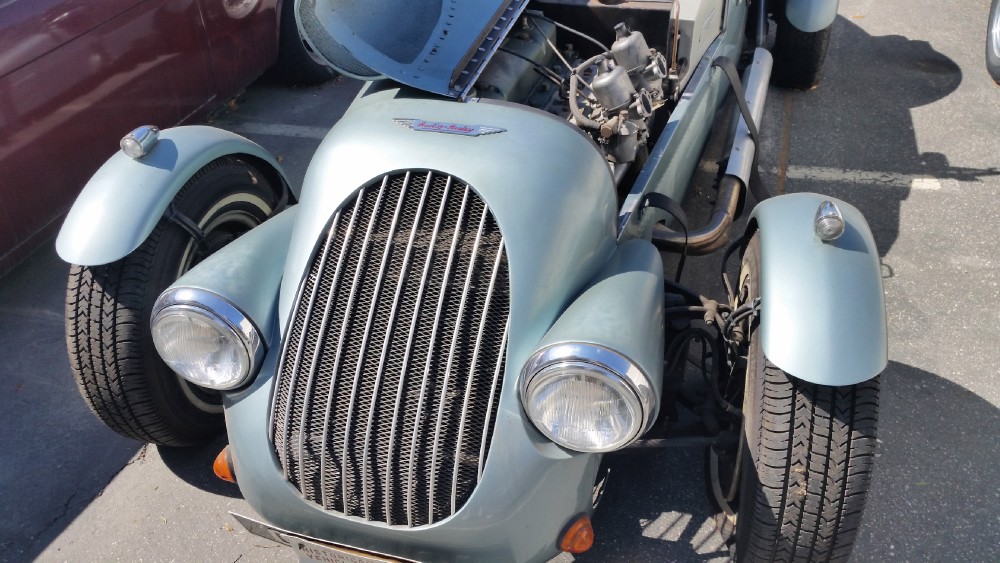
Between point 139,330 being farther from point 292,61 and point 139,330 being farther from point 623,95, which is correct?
point 292,61

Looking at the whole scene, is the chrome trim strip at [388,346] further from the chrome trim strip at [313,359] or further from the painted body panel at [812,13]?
the painted body panel at [812,13]

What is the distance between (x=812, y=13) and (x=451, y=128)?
3380mm

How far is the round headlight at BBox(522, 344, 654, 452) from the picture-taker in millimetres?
1805

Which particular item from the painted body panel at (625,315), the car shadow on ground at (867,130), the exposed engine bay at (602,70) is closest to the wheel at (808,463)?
the painted body panel at (625,315)

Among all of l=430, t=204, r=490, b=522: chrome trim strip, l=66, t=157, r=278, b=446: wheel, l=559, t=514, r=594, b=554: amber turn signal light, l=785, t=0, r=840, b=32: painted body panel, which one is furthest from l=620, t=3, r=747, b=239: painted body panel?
l=66, t=157, r=278, b=446: wheel

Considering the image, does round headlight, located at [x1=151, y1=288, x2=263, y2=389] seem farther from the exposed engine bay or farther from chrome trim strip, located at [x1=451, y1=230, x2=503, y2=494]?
the exposed engine bay

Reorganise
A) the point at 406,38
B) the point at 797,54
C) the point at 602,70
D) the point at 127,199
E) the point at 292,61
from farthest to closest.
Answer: the point at 292,61
the point at 797,54
the point at 602,70
the point at 406,38
the point at 127,199

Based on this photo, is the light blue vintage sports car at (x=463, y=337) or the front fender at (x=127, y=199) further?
the front fender at (x=127, y=199)

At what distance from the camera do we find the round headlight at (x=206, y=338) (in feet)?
6.70

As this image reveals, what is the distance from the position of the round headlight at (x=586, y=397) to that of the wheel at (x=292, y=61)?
4.12 metres

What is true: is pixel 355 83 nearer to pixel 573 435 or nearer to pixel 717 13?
pixel 717 13

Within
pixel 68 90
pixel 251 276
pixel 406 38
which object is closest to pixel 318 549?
pixel 251 276

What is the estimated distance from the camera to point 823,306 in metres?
1.95

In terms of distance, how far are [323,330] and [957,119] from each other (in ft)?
14.4
